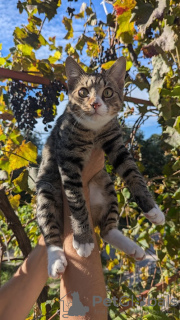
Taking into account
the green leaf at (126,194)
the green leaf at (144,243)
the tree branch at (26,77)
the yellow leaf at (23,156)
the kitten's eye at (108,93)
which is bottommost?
the green leaf at (144,243)

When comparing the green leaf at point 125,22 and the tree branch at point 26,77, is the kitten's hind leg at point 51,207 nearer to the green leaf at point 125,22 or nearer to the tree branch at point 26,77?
the tree branch at point 26,77

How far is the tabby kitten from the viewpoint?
137 cm

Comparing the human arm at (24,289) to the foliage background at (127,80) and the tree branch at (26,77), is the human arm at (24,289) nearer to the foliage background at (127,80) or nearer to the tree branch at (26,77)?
the foliage background at (127,80)

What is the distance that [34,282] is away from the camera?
4.24 feet

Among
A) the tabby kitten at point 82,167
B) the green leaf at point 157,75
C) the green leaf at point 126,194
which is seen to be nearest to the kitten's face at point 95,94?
the tabby kitten at point 82,167

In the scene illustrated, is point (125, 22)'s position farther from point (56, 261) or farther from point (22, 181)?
point (56, 261)

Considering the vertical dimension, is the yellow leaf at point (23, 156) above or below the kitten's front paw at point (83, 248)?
above

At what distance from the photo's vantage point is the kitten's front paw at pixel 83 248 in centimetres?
124

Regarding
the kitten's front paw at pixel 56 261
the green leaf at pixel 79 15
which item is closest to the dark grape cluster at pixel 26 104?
the green leaf at pixel 79 15

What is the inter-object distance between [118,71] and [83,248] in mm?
943

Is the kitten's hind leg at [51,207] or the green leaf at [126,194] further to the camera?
the green leaf at [126,194]

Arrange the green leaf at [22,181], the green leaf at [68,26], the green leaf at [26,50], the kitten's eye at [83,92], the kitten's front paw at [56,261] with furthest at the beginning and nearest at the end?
the green leaf at [68,26] → the green leaf at [26,50] → the green leaf at [22,181] → the kitten's eye at [83,92] → the kitten's front paw at [56,261]

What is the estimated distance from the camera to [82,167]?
58.2 inches

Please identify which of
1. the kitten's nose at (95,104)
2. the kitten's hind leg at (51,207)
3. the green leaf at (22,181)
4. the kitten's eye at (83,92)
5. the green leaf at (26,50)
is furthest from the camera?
the green leaf at (26,50)
